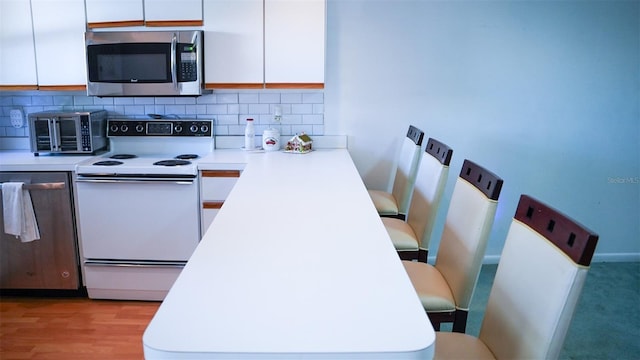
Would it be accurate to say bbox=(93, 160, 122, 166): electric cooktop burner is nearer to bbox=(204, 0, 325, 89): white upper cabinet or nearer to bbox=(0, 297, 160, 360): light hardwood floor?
bbox=(204, 0, 325, 89): white upper cabinet

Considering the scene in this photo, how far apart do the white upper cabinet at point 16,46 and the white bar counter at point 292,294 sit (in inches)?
78.8

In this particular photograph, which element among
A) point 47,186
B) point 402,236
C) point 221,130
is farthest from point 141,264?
point 402,236

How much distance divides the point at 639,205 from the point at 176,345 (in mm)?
3695

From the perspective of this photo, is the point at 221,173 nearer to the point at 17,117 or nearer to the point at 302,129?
the point at 302,129

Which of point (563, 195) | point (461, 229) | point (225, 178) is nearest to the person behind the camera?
point (461, 229)

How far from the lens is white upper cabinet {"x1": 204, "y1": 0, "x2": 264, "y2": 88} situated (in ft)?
9.39

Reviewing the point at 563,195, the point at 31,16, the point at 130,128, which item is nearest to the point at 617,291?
the point at 563,195

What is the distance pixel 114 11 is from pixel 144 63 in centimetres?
36

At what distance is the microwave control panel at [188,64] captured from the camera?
9.37 feet

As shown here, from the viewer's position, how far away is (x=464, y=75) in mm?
3221

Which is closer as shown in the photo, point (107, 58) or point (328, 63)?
point (107, 58)

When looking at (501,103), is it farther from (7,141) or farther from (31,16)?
(7,141)

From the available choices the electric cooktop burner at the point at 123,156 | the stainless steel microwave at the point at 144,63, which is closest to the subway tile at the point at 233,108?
the stainless steel microwave at the point at 144,63

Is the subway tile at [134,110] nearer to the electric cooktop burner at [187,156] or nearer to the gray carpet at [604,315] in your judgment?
the electric cooktop burner at [187,156]
